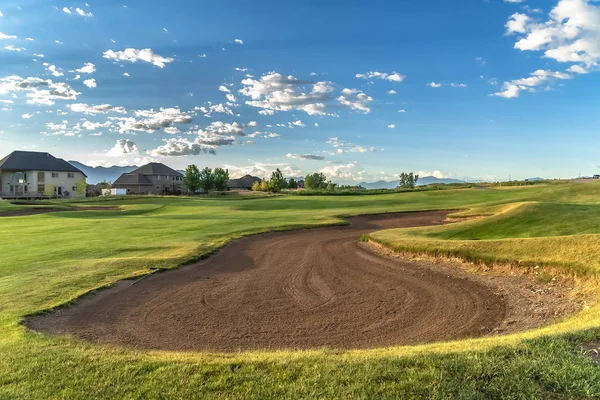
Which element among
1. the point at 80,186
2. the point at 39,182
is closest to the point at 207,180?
the point at 80,186

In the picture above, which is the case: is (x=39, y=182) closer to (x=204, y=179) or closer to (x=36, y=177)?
(x=36, y=177)

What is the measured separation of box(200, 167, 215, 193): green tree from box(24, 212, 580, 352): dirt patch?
94.9 m

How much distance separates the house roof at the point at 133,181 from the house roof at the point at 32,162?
17890 millimetres

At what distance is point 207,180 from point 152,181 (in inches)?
953

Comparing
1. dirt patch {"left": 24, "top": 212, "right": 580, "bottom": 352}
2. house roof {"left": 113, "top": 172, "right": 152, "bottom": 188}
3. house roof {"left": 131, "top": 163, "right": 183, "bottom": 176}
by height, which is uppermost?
house roof {"left": 131, "top": 163, "right": 183, "bottom": 176}

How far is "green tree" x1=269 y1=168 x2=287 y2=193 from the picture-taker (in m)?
120

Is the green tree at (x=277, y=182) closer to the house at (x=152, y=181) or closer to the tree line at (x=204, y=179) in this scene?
the tree line at (x=204, y=179)

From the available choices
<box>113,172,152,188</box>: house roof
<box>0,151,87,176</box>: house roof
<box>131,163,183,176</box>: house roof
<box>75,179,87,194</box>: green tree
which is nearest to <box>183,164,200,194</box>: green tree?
<box>113,172,152,188</box>: house roof

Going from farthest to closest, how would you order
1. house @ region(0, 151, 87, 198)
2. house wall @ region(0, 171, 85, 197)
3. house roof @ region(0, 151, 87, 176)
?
1. house roof @ region(0, 151, 87, 176)
2. house wall @ region(0, 171, 85, 197)
3. house @ region(0, 151, 87, 198)

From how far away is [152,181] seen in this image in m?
124

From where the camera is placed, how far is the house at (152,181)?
118562mm

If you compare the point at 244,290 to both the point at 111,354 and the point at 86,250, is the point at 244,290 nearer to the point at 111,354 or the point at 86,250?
the point at 111,354

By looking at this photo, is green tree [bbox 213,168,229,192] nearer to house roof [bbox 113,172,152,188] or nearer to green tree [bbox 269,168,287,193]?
green tree [bbox 269,168,287,193]

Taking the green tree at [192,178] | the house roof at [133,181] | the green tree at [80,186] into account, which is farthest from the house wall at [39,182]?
the green tree at [192,178]
